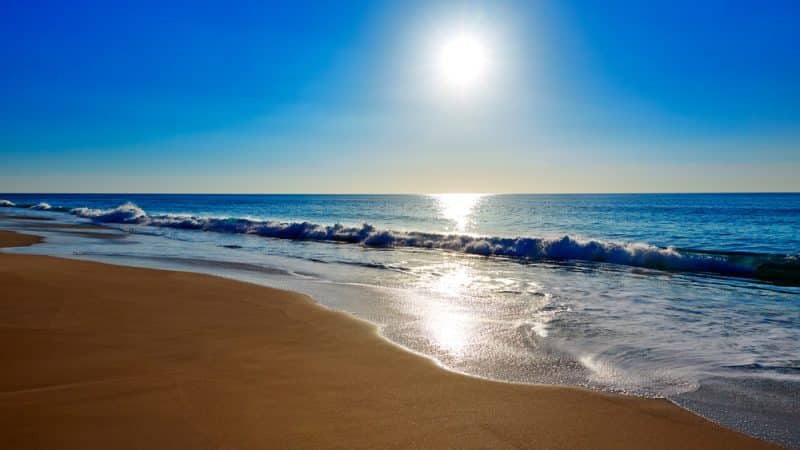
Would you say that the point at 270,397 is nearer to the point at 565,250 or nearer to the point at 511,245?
the point at 565,250

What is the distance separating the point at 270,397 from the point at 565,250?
55.0 ft

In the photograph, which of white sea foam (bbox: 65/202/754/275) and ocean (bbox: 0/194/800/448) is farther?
white sea foam (bbox: 65/202/754/275)

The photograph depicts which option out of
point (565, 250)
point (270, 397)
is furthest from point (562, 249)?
point (270, 397)

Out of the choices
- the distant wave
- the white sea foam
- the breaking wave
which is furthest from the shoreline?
the white sea foam

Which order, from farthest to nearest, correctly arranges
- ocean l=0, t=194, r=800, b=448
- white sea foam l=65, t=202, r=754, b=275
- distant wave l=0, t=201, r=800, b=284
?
1. white sea foam l=65, t=202, r=754, b=275
2. distant wave l=0, t=201, r=800, b=284
3. ocean l=0, t=194, r=800, b=448

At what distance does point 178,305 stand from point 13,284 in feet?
13.5

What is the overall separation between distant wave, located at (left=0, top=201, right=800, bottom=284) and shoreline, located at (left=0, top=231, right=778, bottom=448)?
13242 mm

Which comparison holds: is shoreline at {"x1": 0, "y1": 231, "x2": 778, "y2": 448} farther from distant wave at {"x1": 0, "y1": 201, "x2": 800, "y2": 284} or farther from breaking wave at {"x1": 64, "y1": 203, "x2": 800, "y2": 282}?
breaking wave at {"x1": 64, "y1": 203, "x2": 800, "y2": 282}

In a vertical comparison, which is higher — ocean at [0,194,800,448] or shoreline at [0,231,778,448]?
shoreline at [0,231,778,448]

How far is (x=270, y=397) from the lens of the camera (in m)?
4.09

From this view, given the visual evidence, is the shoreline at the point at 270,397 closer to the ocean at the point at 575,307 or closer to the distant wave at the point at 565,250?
the ocean at the point at 575,307

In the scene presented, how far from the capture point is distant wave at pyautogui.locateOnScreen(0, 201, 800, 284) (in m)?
15.7

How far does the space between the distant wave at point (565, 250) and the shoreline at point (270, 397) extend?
1324cm

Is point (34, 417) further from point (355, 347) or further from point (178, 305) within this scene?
point (178, 305)
